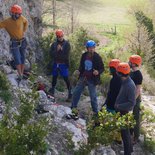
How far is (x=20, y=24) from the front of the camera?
9352 mm

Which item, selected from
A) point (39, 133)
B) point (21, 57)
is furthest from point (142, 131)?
point (39, 133)

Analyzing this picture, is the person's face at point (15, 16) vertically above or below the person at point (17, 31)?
above

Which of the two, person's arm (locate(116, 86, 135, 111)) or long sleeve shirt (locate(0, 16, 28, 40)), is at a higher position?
long sleeve shirt (locate(0, 16, 28, 40))

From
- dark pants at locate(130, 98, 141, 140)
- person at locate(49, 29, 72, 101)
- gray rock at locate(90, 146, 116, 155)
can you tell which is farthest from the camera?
person at locate(49, 29, 72, 101)

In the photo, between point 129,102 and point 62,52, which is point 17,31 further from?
point 129,102

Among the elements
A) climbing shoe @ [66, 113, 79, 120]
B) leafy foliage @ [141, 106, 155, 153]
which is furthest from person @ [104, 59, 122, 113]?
leafy foliage @ [141, 106, 155, 153]

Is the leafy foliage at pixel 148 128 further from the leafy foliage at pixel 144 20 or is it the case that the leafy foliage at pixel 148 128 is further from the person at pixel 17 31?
the leafy foliage at pixel 144 20

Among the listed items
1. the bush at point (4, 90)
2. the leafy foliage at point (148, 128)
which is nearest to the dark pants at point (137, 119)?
the leafy foliage at point (148, 128)

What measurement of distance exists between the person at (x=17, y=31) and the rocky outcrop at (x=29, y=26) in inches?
35.3

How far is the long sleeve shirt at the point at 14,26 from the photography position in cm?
924

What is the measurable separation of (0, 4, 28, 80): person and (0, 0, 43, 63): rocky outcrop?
898 millimetres

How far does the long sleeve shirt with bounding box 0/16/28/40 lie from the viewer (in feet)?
30.3

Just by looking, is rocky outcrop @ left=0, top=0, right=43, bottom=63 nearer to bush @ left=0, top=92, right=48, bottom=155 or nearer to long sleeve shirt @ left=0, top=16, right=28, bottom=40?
long sleeve shirt @ left=0, top=16, right=28, bottom=40

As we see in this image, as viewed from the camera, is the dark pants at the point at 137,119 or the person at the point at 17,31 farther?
the person at the point at 17,31
